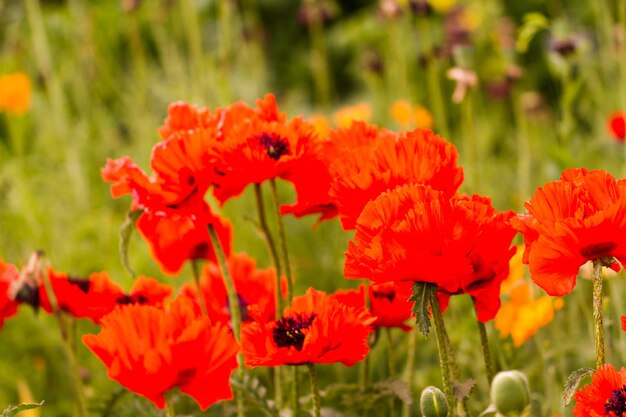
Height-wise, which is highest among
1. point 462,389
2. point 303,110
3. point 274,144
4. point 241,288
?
point 303,110

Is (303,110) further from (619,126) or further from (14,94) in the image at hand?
(619,126)

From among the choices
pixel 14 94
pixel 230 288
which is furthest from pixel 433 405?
pixel 14 94

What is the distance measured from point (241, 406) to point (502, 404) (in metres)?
0.32

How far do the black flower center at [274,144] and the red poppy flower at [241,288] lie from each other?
0.20 m

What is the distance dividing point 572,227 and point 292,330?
244mm

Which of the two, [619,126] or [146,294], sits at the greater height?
[619,126]

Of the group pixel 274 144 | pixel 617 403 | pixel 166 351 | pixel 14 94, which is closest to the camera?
pixel 617 403

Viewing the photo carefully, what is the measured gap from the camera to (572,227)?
0.69m

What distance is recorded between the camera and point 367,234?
75cm

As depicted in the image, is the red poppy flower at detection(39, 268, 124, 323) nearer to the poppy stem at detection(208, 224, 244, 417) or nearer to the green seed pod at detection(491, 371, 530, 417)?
the poppy stem at detection(208, 224, 244, 417)

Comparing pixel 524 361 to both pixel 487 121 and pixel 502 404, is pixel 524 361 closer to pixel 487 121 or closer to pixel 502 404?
pixel 502 404

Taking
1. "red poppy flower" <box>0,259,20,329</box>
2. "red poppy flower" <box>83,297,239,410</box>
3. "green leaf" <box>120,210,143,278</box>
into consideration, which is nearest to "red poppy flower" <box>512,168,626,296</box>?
"red poppy flower" <box>83,297,239,410</box>

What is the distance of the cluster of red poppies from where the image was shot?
71cm

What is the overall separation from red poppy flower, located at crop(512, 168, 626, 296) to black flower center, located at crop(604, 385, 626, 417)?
78mm
